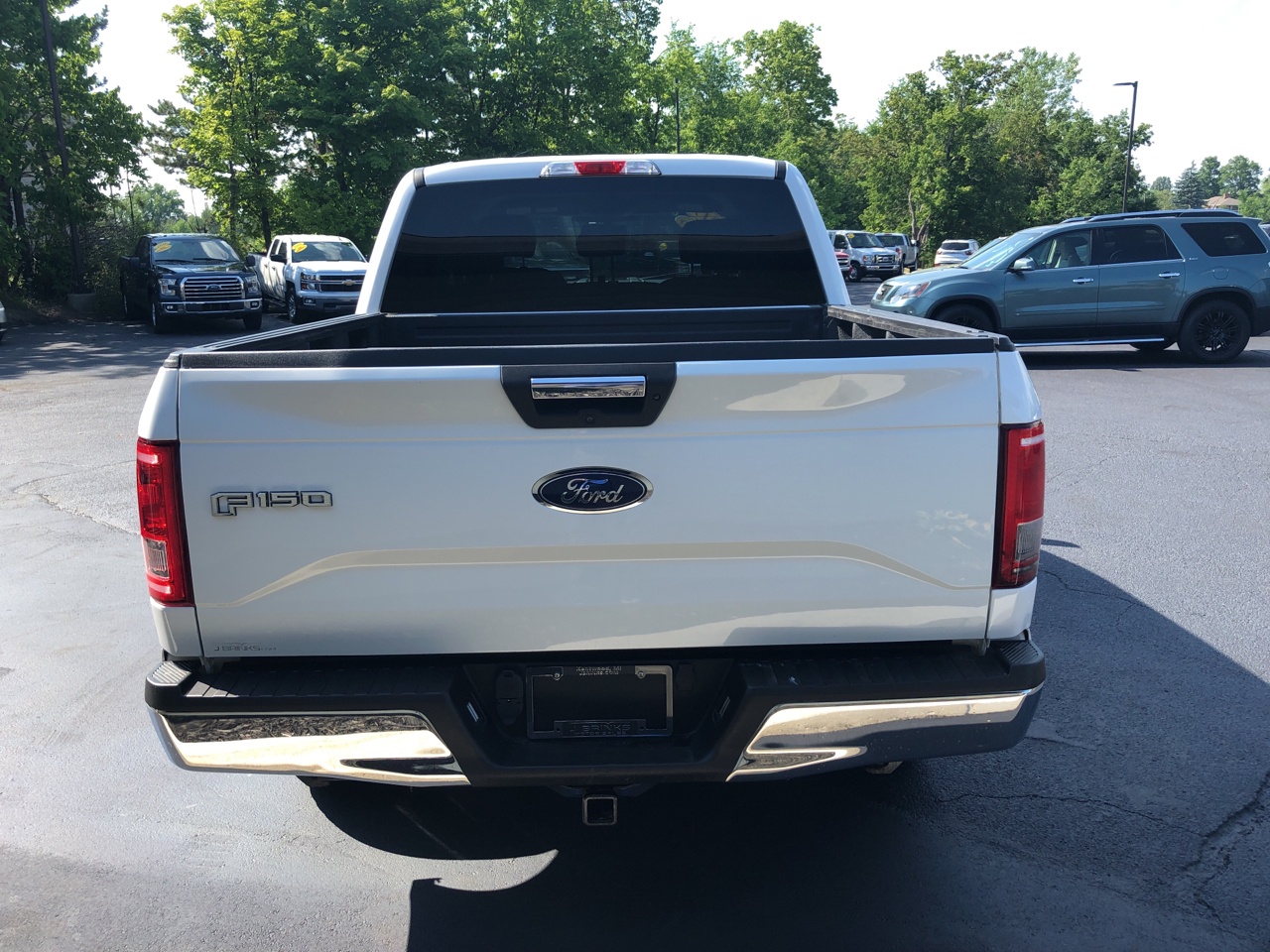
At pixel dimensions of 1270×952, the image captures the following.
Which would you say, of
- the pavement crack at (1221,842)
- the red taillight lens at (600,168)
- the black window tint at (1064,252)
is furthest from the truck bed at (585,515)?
the black window tint at (1064,252)

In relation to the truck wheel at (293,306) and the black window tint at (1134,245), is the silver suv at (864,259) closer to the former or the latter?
the truck wheel at (293,306)

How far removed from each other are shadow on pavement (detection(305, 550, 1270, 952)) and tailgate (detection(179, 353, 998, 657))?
0.91 meters

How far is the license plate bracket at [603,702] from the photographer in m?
2.48

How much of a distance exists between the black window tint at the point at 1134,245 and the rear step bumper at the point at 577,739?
42.9 feet

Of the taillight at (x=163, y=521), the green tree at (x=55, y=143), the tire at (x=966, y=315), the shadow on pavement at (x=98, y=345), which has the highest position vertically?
the green tree at (x=55, y=143)

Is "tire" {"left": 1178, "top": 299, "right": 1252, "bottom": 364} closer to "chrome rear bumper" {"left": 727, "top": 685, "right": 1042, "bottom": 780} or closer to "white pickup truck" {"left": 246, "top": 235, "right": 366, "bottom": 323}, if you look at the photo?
"chrome rear bumper" {"left": 727, "top": 685, "right": 1042, "bottom": 780}

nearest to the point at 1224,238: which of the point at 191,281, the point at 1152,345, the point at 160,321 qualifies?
the point at 1152,345

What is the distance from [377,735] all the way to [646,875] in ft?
3.53

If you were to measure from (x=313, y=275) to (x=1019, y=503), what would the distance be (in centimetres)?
2095

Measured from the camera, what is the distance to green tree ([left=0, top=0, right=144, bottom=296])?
24.4m

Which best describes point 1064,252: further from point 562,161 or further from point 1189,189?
point 1189,189

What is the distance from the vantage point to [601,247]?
4.29 meters

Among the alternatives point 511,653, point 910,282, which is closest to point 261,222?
point 910,282

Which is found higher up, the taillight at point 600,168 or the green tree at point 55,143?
the green tree at point 55,143
